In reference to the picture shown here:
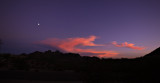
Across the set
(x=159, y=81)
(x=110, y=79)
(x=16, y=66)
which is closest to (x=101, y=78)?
(x=110, y=79)

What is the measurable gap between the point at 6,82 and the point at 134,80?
361 inches

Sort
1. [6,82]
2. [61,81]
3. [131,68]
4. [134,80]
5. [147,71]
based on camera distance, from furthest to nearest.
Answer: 1. [131,68]
2. [147,71]
3. [134,80]
4. [61,81]
5. [6,82]

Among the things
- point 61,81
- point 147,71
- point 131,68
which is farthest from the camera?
point 131,68

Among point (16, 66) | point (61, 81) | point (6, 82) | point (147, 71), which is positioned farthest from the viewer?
point (16, 66)

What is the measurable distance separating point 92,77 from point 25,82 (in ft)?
16.6

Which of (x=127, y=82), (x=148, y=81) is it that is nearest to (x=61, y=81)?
(x=127, y=82)

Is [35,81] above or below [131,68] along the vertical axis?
below

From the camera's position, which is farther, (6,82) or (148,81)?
(148,81)

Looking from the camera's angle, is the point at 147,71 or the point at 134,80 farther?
the point at 147,71

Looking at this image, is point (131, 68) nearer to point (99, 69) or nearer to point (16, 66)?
point (99, 69)

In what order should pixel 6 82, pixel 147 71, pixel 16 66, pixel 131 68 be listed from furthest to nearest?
1. pixel 16 66
2. pixel 131 68
3. pixel 147 71
4. pixel 6 82

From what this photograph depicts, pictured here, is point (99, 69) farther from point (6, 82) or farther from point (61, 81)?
point (6, 82)

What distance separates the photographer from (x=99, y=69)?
1443cm

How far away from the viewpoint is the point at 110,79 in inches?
485
